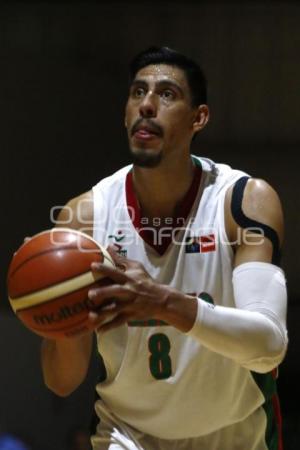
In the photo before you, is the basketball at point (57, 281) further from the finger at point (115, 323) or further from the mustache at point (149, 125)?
the mustache at point (149, 125)

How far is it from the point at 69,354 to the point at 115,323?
2.38 ft

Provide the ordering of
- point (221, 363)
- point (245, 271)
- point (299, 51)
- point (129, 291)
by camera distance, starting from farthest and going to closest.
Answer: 1. point (299, 51)
2. point (221, 363)
3. point (245, 271)
4. point (129, 291)

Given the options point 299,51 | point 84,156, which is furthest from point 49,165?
point 299,51

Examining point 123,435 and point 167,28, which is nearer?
point 123,435

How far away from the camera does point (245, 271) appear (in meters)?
3.04

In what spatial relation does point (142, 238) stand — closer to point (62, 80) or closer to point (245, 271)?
point (245, 271)

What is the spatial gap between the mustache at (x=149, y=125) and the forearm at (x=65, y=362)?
72 cm

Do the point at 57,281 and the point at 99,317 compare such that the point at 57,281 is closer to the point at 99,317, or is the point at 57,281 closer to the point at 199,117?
the point at 99,317

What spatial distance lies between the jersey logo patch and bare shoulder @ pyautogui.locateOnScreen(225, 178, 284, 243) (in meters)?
0.07

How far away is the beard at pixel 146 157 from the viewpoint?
331 cm

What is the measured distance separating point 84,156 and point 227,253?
95.4 inches

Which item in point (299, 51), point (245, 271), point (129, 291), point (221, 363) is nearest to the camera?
point (129, 291)

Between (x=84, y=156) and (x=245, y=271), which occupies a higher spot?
(x=245, y=271)

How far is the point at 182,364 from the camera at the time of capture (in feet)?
10.6
